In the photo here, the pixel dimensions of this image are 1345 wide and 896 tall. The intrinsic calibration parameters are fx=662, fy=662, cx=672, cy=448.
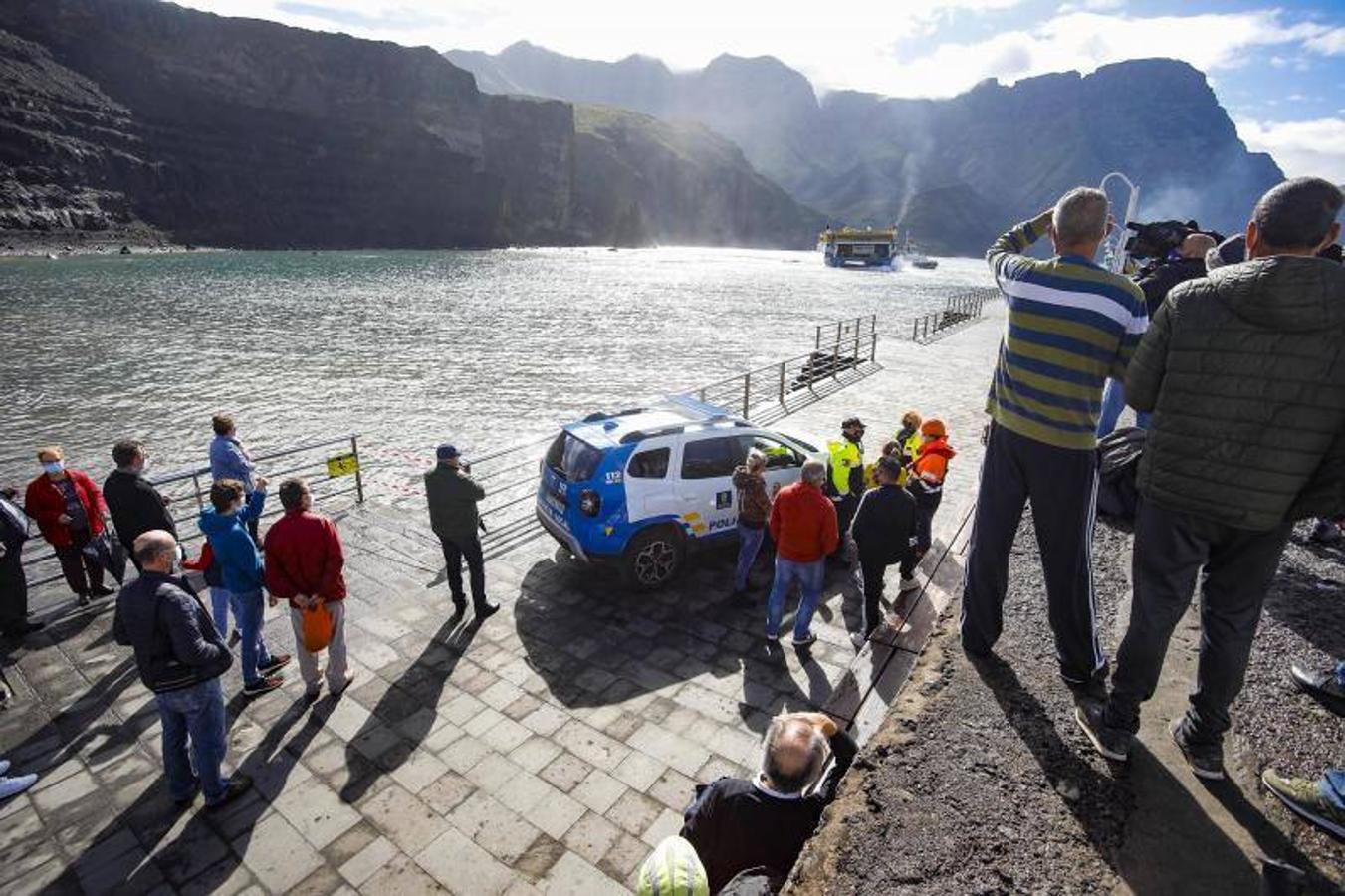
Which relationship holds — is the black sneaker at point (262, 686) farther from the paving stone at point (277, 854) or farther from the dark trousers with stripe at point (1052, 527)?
the dark trousers with stripe at point (1052, 527)

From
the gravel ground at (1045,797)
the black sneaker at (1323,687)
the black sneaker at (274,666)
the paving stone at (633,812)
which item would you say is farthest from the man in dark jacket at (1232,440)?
the black sneaker at (274,666)

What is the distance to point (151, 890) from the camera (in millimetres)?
4133

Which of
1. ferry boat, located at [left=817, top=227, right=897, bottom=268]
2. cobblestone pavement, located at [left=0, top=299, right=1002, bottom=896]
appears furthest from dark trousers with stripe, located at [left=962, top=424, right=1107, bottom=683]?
ferry boat, located at [left=817, top=227, right=897, bottom=268]

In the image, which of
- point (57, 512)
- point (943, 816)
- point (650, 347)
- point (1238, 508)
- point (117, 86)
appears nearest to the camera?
point (1238, 508)

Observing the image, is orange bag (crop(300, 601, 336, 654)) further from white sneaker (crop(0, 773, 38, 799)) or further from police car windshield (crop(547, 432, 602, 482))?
police car windshield (crop(547, 432, 602, 482))

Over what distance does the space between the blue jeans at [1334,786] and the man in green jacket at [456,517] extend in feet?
21.5

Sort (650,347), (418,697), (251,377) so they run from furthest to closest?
(650,347) → (251,377) → (418,697)

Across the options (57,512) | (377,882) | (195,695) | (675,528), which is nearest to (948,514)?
(675,528)

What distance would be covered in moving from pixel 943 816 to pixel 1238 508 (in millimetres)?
1744

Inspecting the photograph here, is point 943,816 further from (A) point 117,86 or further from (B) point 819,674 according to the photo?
(A) point 117,86

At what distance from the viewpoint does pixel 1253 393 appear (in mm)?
2570

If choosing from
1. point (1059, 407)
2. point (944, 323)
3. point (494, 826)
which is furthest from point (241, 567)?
point (944, 323)

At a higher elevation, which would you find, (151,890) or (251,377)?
(151,890)

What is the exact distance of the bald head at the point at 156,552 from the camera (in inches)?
168
